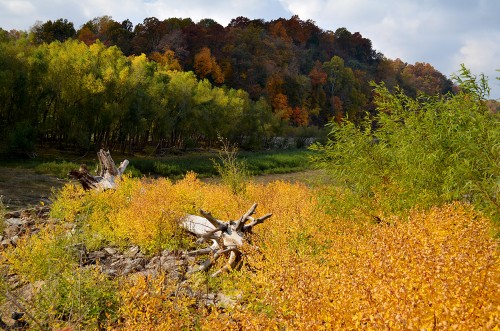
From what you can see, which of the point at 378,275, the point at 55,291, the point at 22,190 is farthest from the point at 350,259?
the point at 22,190

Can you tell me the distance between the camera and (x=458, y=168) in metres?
7.07

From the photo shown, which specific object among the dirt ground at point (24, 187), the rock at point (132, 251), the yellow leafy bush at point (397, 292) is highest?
the yellow leafy bush at point (397, 292)

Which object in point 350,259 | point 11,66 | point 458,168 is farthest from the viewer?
point 11,66

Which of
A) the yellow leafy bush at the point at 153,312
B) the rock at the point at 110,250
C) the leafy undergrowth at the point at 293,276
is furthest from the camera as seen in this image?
the rock at the point at 110,250

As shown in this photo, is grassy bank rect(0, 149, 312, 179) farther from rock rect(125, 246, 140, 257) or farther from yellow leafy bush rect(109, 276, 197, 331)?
yellow leafy bush rect(109, 276, 197, 331)

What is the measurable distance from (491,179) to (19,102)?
25.7m

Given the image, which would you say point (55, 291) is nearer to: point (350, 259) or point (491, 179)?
point (350, 259)

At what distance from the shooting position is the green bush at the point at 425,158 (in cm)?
694

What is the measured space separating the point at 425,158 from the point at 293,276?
186 inches

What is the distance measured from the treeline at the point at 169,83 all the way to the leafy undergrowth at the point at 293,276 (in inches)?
216

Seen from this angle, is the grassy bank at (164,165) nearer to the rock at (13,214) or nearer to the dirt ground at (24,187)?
the dirt ground at (24,187)

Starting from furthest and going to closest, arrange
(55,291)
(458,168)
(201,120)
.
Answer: (201,120) → (458,168) → (55,291)

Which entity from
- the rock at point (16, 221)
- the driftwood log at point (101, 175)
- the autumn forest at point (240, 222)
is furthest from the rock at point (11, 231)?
the driftwood log at point (101, 175)

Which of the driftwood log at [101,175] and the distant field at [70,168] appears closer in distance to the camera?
the driftwood log at [101,175]
